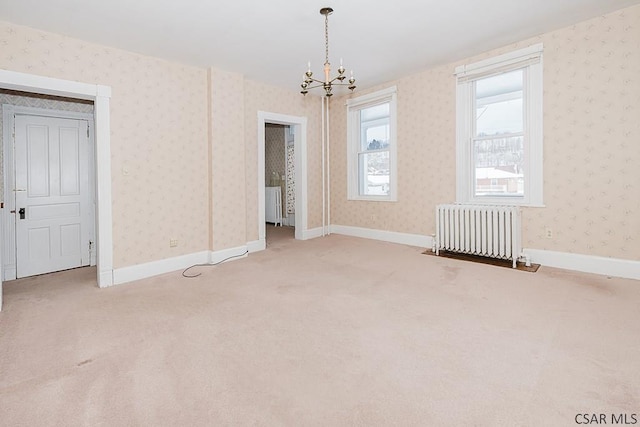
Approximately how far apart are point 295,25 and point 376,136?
9.88ft

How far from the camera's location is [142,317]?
9.29 ft

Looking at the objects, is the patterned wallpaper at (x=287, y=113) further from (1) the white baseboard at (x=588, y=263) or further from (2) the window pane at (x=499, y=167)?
(1) the white baseboard at (x=588, y=263)

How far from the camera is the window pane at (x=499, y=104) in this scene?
14.3 feet

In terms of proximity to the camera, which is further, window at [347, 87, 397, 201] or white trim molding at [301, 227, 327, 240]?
white trim molding at [301, 227, 327, 240]

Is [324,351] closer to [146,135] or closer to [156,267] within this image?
[156,267]

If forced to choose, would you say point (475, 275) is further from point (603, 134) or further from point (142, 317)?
point (142, 317)

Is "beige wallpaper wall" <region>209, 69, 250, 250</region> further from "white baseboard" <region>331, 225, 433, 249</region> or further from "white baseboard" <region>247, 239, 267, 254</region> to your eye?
"white baseboard" <region>331, 225, 433, 249</region>

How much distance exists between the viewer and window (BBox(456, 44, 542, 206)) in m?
4.14

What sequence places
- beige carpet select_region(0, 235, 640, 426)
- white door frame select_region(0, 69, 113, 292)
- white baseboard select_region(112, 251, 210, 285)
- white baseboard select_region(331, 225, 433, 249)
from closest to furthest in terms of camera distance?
beige carpet select_region(0, 235, 640, 426) → white door frame select_region(0, 69, 113, 292) → white baseboard select_region(112, 251, 210, 285) → white baseboard select_region(331, 225, 433, 249)

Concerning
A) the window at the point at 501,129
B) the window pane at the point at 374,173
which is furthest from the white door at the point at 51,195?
the window at the point at 501,129

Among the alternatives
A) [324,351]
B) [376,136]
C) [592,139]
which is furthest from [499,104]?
[324,351]

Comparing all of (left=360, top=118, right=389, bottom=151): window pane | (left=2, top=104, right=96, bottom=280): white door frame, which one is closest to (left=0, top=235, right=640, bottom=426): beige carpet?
(left=2, top=104, right=96, bottom=280): white door frame

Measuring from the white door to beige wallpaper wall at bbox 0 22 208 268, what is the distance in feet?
3.78

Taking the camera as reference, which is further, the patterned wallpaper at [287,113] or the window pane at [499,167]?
the patterned wallpaper at [287,113]
